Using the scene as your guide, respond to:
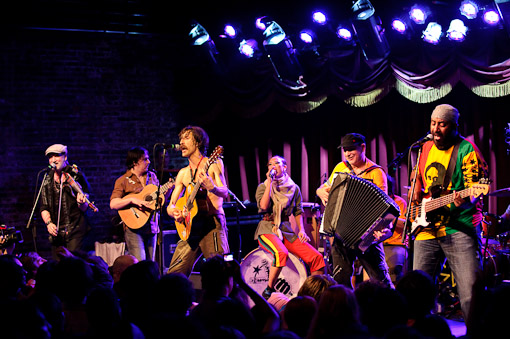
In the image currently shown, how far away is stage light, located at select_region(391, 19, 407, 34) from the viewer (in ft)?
26.6

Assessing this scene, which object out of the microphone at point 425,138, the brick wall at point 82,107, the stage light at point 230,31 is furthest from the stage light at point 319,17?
the microphone at point 425,138

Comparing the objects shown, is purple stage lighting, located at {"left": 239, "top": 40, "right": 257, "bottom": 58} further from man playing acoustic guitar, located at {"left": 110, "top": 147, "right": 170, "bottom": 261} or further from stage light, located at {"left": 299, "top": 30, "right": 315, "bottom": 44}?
man playing acoustic guitar, located at {"left": 110, "top": 147, "right": 170, "bottom": 261}

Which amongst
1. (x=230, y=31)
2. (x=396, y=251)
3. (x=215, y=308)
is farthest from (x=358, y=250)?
(x=230, y=31)

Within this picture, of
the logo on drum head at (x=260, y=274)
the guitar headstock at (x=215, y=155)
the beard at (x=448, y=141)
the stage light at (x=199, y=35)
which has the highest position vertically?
the stage light at (x=199, y=35)

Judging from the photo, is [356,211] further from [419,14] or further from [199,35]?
[199,35]

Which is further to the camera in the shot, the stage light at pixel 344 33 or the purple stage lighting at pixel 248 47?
the purple stage lighting at pixel 248 47

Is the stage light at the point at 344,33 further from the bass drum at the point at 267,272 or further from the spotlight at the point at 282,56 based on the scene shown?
the bass drum at the point at 267,272

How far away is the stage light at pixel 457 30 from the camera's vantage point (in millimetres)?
7602

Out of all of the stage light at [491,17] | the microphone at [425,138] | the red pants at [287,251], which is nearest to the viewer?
the microphone at [425,138]

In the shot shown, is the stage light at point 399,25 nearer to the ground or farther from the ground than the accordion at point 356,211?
farther from the ground

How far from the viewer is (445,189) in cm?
493

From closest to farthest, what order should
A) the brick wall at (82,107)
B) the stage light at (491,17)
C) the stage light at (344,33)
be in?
the stage light at (491,17), the stage light at (344,33), the brick wall at (82,107)

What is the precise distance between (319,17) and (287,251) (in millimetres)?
3773

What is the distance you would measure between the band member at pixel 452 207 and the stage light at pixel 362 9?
11.8ft
